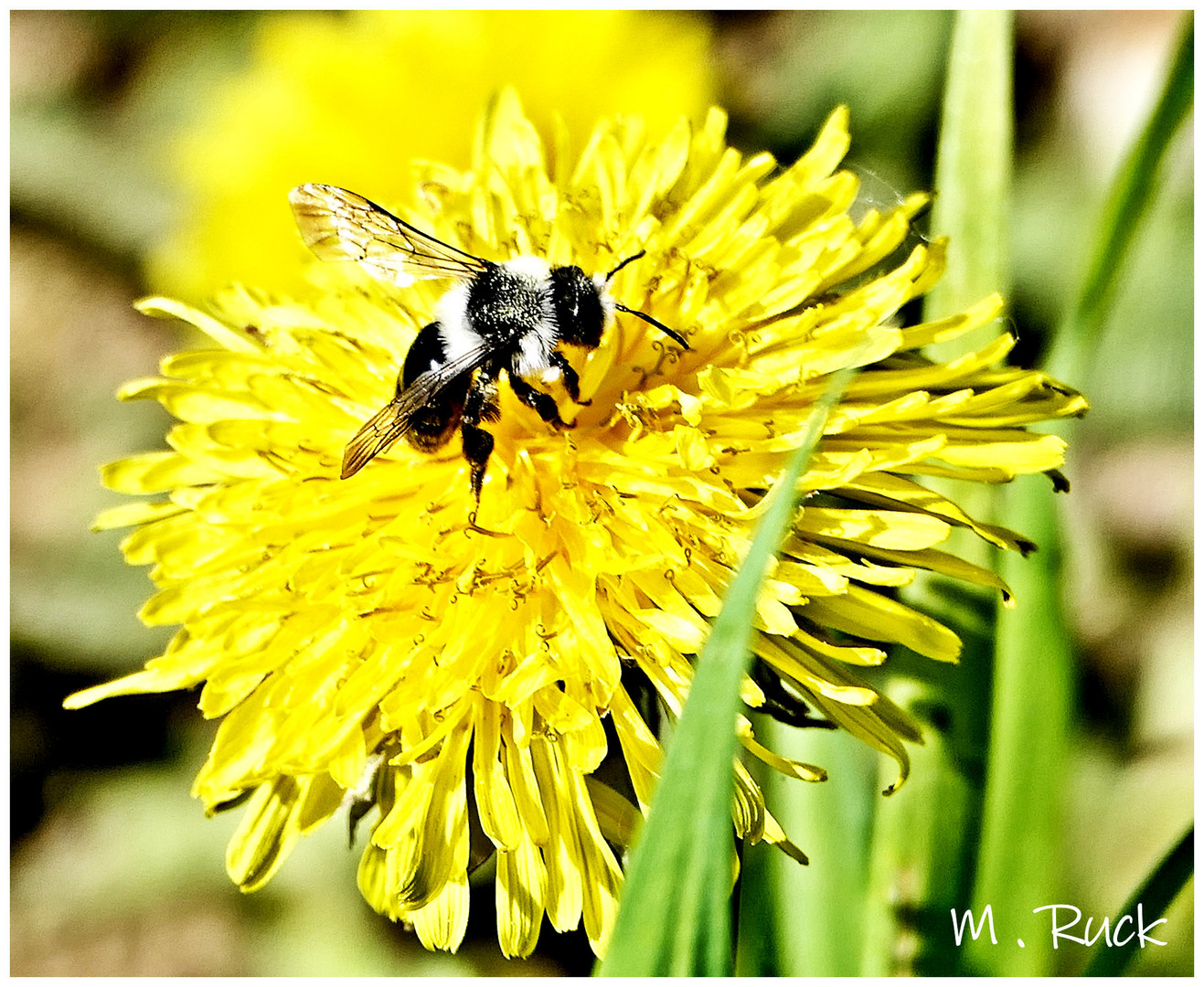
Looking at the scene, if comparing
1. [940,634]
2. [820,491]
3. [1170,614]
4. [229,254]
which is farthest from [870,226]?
[229,254]

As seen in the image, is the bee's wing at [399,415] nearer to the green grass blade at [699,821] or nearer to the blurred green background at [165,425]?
the green grass blade at [699,821]

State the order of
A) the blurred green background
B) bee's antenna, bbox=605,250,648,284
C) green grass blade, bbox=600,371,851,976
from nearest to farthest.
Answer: green grass blade, bbox=600,371,851,976 < bee's antenna, bbox=605,250,648,284 < the blurred green background

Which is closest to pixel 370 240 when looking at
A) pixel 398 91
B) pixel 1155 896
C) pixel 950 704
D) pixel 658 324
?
pixel 658 324

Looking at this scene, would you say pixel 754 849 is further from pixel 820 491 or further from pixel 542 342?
pixel 542 342

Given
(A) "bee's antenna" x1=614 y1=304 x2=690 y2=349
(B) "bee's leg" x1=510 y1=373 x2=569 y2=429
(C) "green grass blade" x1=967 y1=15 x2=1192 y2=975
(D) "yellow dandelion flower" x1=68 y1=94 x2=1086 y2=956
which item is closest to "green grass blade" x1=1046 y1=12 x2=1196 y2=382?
(C) "green grass blade" x1=967 y1=15 x2=1192 y2=975

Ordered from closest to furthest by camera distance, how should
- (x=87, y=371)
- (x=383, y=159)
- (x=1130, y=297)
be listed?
(x=1130, y=297) < (x=383, y=159) < (x=87, y=371)

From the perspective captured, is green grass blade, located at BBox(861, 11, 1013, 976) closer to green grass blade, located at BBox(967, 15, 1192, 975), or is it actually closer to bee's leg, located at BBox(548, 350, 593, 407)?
green grass blade, located at BBox(967, 15, 1192, 975)

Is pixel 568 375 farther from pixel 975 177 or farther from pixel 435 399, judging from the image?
pixel 975 177
